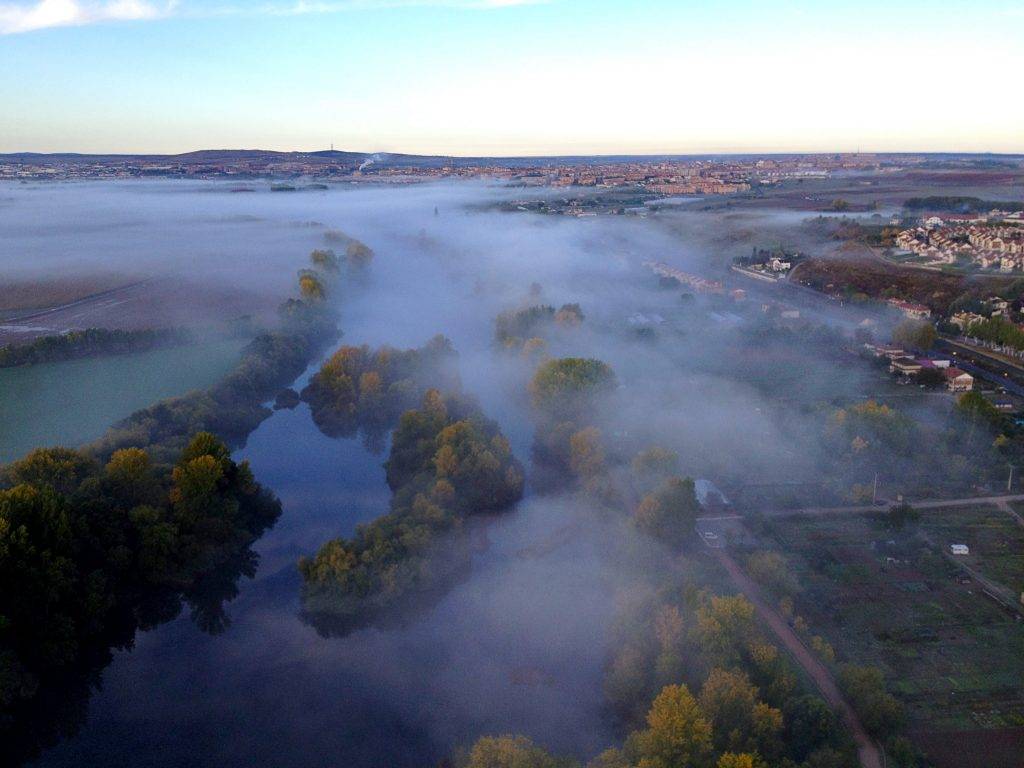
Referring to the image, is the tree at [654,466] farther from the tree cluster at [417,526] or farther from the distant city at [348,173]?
the distant city at [348,173]

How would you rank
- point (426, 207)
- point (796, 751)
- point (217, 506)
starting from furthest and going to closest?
point (426, 207) < point (217, 506) < point (796, 751)

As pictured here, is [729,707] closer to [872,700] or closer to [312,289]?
[872,700]

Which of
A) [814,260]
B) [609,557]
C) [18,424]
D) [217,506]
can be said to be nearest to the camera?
[609,557]

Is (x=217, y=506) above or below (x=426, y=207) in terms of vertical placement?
below

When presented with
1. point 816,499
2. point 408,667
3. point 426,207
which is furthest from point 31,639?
point 426,207

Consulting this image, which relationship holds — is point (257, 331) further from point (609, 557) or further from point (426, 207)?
point (426, 207)

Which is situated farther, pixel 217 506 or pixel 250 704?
pixel 217 506
